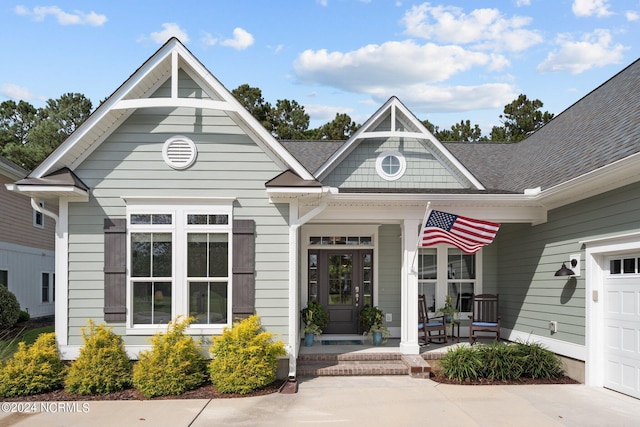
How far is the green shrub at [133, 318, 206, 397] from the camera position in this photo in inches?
279

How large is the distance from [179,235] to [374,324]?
4.43 meters

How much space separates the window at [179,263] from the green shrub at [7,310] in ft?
20.5

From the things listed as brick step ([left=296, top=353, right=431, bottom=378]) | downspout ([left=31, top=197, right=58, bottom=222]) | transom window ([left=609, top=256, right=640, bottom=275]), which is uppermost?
downspout ([left=31, top=197, right=58, bottom=222])

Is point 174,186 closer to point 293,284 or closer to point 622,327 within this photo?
point 293,284

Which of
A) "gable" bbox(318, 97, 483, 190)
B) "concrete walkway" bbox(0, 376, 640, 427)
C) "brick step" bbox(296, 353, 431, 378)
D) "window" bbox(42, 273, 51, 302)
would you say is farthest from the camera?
"window" bbox(42, 273, 51, 302)

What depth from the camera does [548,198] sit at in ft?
28.0

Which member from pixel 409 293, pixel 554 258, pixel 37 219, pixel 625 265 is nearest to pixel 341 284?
pixel 409 293

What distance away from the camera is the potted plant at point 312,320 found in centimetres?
1002

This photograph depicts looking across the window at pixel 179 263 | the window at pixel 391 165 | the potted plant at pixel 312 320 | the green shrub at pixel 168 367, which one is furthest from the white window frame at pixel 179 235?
the window at pixel 391 165

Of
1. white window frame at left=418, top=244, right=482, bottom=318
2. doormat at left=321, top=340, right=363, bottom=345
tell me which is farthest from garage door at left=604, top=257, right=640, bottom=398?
doormat at left=321, top=340, right=363, bottom=345

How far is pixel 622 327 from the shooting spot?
23.2 feet

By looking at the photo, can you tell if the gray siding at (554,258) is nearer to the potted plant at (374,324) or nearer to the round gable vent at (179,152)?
the potted plant at (374,324)

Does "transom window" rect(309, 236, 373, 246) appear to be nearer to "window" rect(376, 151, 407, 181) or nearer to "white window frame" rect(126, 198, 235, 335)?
"window" rect(376, 151, 407, 181)

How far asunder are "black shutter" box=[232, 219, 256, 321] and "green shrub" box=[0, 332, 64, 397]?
2.61 metres
